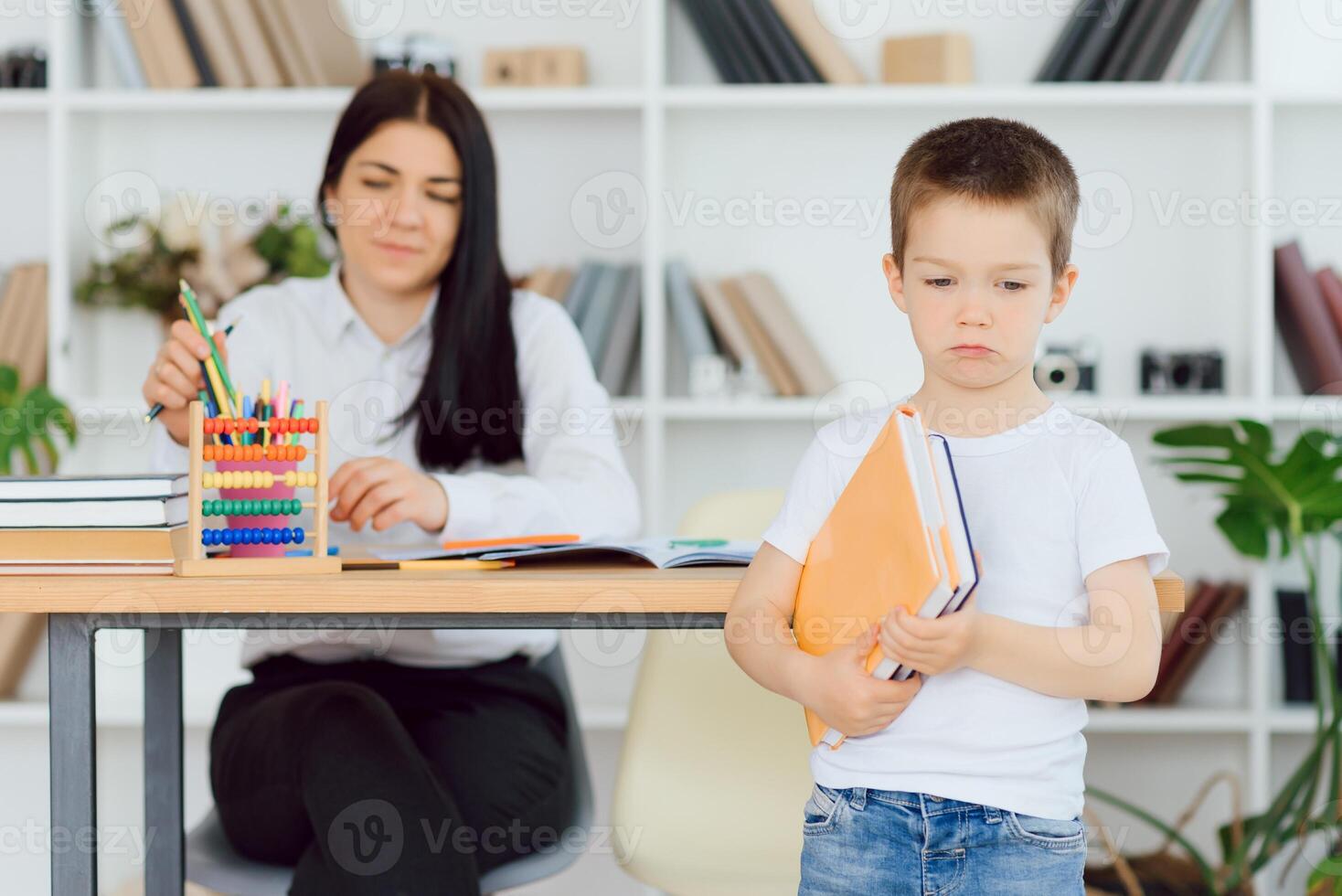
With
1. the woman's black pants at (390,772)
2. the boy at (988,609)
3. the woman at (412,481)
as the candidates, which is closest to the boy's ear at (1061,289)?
the boy at (988,609)

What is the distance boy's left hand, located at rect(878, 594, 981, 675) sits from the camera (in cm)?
97

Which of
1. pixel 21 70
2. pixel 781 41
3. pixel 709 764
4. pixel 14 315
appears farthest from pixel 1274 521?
pixel 21 70

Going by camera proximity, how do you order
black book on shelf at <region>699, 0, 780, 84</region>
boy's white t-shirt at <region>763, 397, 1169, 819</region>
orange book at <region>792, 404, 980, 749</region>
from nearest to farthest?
orange book at <region>792, 404, 980, 749</region>
boy's white t-shirt at <region>763, 397, 1169, 819</region>
black book on shelf at <region>699, 0, 780, 84</region>

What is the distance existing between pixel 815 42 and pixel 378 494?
174cm

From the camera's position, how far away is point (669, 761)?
172cm

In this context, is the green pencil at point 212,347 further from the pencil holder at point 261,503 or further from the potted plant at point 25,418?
the potted plant at point 25,418

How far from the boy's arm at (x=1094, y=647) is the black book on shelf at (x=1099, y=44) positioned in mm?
1960

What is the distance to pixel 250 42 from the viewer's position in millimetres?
2793

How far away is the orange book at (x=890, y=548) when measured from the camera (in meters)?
0.95

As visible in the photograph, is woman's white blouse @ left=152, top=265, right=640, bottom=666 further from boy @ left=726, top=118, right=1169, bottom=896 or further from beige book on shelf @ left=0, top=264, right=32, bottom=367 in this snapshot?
beige book on shelf @ left=0, top=264, right=32, bottom=367

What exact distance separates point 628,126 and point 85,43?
1188 millimetres

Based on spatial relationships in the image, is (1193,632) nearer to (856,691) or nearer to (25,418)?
(856,691)

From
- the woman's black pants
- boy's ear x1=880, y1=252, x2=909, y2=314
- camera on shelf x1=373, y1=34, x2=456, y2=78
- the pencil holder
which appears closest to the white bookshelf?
camera on shelf x1=373, y1=34, x2=456, y2=78

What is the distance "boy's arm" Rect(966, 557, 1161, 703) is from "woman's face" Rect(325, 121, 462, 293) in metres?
1.04
